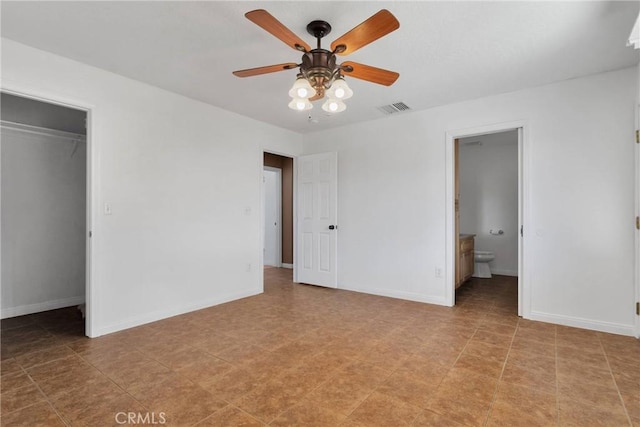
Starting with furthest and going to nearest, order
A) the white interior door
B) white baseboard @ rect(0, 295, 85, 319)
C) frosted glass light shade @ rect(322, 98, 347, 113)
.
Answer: the white interior door → white baseboard @ rect(0, 295, 85, 319) → frosted glass light shade @ rect(322, 98, 347, 113)

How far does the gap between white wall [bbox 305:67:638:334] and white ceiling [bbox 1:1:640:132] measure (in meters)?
0.31

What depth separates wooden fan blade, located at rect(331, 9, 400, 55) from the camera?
164 cm

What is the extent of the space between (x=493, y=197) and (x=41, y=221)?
293 inches

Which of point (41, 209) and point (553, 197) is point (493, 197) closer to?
point (553, 197)

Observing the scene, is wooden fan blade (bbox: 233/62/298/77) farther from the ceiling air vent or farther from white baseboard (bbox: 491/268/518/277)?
white baseboard (bbox: 491/268/518/277)

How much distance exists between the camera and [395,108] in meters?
4.10

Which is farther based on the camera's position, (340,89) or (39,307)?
(39,307)

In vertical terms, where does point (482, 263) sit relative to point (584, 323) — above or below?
above

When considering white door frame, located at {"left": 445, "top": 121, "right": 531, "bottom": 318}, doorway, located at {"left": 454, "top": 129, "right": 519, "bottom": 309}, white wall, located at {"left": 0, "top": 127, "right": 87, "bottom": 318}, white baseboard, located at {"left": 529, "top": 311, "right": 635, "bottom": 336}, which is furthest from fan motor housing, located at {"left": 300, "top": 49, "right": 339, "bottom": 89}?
doorway, located at {"left": 454, "top": 129, "right": 519, "bottom": 309}

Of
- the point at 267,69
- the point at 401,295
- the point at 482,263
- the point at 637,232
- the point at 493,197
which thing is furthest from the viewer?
the point at 493,197

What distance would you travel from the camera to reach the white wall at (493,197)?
5.92 metres

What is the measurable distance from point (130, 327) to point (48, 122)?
112 inches

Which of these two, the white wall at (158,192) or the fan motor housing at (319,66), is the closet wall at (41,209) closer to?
the white wall at (158,192)

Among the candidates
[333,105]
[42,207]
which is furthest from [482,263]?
[42,207]
